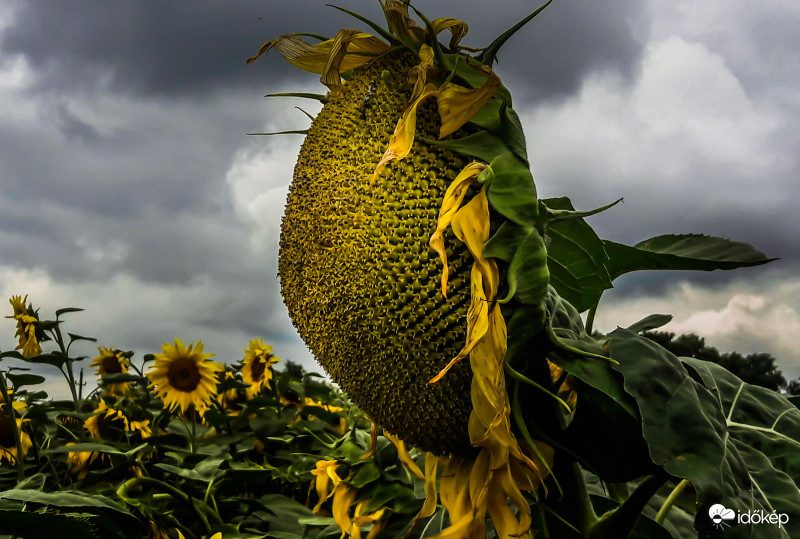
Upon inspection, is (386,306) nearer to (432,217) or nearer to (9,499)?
(432,217)

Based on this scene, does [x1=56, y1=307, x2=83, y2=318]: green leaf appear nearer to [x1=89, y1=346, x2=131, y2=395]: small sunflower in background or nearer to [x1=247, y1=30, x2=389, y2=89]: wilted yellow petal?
[x1=89, y1=346, x2=131, y2=395]: small sunflower in background

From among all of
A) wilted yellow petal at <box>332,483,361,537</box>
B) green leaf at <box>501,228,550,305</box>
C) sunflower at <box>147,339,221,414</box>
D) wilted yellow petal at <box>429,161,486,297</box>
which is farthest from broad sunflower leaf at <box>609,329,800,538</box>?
sunflower at <box>147,339,221,414</box>

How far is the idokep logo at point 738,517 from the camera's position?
2.66 feet

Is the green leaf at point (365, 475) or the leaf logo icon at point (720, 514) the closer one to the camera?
the leaf logo icon at point (720, 514)

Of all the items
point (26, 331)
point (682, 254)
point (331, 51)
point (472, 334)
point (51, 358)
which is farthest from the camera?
point (26, 331)

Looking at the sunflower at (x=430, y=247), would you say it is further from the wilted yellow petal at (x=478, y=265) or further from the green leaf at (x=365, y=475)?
the green leaf at (x=365, y=475)

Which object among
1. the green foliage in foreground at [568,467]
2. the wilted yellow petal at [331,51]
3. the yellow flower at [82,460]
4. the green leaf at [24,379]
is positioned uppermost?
the green leaf at [24,379]

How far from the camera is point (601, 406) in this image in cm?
89

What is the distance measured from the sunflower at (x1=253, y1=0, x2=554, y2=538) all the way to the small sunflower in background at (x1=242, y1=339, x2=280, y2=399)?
4.75 ft

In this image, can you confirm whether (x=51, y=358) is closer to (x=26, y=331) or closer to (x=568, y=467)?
(x=26, y=331)

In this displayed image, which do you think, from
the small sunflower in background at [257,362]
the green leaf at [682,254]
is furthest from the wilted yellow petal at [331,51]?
the small sunflower in background at [257,362]

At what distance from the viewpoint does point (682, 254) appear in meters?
1.15

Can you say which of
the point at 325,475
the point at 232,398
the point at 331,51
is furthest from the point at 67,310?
the point at 331,51

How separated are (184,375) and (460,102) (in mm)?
1473
